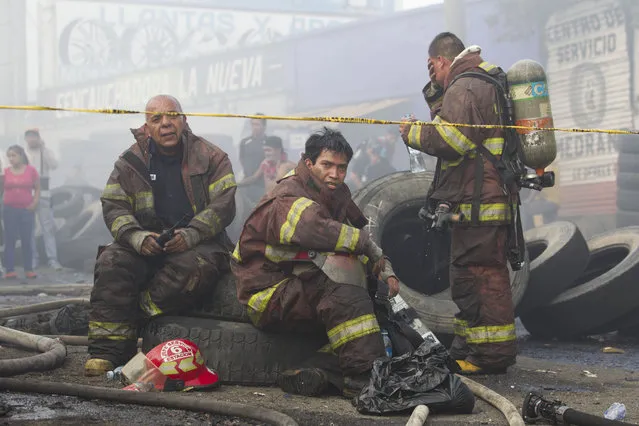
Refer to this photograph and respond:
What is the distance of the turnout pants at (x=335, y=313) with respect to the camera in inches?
197

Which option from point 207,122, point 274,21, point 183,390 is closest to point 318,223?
point 183,390

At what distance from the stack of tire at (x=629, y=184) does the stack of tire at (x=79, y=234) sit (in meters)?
7.73

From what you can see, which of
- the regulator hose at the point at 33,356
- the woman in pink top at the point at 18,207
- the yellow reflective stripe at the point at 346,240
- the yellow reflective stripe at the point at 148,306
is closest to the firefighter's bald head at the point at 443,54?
the yellow reflective stripe at the point at 346,240

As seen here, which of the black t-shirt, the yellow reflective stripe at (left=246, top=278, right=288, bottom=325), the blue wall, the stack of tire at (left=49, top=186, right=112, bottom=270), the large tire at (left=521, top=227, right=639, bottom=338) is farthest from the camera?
the blue wall

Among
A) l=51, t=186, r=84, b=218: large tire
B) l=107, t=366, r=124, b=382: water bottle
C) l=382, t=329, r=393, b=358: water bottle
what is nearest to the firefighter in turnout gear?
l=382, t=329, r=393, b=358: water bottle

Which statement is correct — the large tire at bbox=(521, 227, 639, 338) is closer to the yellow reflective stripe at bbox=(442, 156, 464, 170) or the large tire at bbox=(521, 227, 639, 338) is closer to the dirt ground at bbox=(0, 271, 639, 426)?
the dirt ground at bbox=(0, 271, 639, 426)

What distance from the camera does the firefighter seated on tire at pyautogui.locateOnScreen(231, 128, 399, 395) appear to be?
5027mm

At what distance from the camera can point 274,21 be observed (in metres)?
45.0

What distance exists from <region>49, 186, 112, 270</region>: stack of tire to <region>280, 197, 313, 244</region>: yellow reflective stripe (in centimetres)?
1151

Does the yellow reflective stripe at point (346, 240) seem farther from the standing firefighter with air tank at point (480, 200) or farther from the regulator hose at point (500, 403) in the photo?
the standing firefighter with air tank at point (480, 200)

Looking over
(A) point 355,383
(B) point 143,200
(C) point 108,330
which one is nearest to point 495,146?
(A) point 355,383

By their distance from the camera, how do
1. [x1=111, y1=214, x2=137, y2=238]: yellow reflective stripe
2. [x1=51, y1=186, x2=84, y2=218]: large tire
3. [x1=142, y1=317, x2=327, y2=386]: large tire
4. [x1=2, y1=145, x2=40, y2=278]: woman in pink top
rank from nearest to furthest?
1. [x1=142, y1=317, x2=327, y2=386]: large tire
2. [x1=111, y1=214, x2=137, y2=238]: yellow reflective stripe
3. [x1=2, y1=145, x2=40, y2=278]: woman in pink top
4. [x1=51, y1=186, x2=84, y2=218]: large tire

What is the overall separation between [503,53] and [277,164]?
8.15 metres

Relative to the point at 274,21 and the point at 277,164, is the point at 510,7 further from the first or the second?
the point at 274,21
